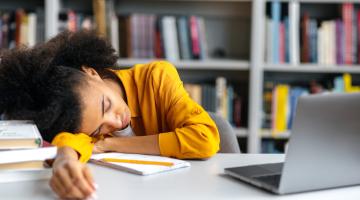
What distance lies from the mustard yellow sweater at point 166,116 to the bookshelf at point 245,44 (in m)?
1.33

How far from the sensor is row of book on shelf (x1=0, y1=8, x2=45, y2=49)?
286 centimetres

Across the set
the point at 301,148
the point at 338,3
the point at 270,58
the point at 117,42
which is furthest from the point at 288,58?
the point at 301,148

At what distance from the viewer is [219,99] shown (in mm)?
2939

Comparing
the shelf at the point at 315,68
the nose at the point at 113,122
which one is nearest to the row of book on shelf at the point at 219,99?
the shelf at the point at 315,68

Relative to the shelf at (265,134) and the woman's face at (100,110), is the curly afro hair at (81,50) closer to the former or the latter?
the woman's face at (100,110)

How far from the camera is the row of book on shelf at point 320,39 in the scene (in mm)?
2824

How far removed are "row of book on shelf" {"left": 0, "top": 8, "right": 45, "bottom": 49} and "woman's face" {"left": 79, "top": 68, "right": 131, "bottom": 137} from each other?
158 centimetres

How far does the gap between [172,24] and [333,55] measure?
0.82m

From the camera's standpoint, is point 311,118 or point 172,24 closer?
point 311,118

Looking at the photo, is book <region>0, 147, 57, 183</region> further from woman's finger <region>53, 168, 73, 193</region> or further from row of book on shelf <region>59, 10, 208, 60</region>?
row of book on shelf <region>59, 10, 208, 60</region>

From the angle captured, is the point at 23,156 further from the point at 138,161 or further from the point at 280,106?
the point at 280,106

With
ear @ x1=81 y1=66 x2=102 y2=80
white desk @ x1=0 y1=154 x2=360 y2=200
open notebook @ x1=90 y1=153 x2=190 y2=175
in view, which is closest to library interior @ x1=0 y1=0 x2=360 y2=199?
ear @ x1=81 y1=66 x2=102 y2=80

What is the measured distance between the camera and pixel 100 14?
2812 mm

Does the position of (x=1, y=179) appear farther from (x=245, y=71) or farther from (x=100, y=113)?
(x=245, y=71)
